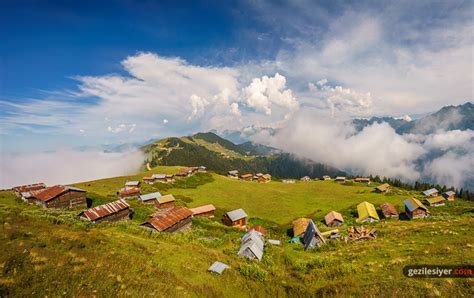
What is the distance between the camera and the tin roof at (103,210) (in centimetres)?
4382

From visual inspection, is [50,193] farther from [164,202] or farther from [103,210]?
[164,202]

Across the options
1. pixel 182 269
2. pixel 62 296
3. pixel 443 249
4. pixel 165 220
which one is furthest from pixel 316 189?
pixel 62 296

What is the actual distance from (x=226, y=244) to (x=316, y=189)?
101 meters

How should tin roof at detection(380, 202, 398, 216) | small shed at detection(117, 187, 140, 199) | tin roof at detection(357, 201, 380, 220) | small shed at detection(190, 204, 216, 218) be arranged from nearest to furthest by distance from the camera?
tin roof at detection(357, 201, 380, 220) → small shed at detection(190, 204, 216, 218) → tin roof at detection(380, 202, 398, 216) → small shed at detection(117, 187, 140, 199)

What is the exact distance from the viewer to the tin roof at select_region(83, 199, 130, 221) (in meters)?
43.8

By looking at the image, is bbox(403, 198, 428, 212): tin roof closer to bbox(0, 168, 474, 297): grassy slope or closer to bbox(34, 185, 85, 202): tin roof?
bbox(0, 168, 474, 297): grassy slope

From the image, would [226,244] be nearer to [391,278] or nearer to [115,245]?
[115,245]

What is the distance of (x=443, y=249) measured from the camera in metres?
19.7

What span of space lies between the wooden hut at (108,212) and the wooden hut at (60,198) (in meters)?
17.5

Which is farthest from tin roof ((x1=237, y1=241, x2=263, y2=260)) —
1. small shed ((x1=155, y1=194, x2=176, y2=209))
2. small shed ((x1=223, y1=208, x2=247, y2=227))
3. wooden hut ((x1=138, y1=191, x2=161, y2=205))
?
wooden hut ((x1=138, y1=191, x2=161, y2=205))

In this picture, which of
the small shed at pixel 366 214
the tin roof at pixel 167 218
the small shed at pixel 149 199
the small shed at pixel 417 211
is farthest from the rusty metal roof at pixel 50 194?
the small shed at pixel 417 211

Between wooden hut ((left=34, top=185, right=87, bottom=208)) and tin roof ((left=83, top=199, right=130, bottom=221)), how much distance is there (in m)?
17.6

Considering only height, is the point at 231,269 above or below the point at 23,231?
below

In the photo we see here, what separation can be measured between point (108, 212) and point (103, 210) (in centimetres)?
115
